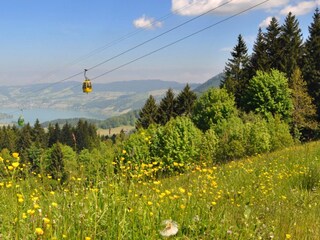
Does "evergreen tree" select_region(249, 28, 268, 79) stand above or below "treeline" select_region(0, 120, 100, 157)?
above

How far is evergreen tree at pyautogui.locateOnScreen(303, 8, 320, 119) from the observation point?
172ft

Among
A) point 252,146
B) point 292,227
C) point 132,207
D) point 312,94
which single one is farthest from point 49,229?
point 312,94

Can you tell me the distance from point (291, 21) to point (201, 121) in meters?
21.6

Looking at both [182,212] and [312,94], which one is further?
[312,94]

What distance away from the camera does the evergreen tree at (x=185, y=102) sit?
63159 mm

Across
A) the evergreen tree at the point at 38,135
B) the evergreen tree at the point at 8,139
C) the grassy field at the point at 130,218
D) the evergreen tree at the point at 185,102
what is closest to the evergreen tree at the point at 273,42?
the evergreen tree at the point at 185,102

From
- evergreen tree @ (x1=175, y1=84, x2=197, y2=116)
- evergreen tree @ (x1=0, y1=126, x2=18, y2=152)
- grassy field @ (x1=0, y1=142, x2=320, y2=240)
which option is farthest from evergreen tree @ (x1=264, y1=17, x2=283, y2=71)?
evergreen tree @ (x1=0, y1=126, x2=18, y2=152)

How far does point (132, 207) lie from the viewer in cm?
344

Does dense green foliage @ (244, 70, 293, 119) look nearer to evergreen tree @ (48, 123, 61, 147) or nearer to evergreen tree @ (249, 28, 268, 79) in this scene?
evergreen tree @ (249, 28, 268, 79)

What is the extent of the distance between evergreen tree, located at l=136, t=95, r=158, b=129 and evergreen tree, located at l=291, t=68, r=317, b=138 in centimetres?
2361

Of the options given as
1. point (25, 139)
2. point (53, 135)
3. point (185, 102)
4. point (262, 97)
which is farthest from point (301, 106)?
point (53, 135)

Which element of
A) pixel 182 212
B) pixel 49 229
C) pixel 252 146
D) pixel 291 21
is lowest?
pixel 252 146

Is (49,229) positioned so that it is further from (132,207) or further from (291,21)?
(291,21)

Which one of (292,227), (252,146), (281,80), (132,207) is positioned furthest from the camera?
(281,80)
